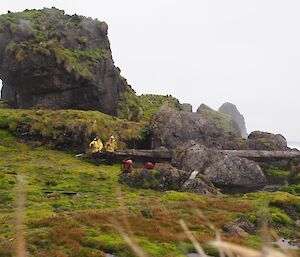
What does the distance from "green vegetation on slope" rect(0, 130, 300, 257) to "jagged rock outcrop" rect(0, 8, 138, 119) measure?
80.2ft

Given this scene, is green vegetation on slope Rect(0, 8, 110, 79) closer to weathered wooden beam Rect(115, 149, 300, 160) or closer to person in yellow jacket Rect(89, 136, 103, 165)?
person in yellow jacket Rect(89, 136, 103, 165)

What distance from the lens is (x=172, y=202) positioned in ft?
108

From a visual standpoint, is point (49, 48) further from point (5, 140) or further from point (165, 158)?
point (165, 158)

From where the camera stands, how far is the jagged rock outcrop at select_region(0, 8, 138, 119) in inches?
2736

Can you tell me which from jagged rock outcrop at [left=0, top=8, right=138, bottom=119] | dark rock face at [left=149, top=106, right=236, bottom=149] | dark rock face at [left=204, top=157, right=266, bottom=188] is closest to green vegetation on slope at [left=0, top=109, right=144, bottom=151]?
dark rock face at [left=149, top=106, right=236, bottom=149]

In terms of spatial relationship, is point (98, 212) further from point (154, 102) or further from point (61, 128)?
point (154, 102)

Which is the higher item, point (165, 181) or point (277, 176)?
point (277, 176)

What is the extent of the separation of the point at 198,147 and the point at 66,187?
2036 centimetres

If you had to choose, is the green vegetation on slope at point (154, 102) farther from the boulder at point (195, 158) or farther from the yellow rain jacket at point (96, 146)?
the boulder at point (195, 158)

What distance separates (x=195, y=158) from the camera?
50.0 meters

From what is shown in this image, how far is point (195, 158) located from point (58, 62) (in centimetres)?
→ 3145

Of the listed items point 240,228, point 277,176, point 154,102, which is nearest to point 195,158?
point 277,176

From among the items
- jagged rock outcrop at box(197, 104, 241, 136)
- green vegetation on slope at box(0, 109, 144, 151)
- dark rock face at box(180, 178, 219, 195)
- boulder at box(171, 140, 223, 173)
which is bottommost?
dark rock face at box(180, 178, 219, 195)

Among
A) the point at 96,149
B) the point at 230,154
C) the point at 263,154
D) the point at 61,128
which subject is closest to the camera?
the point at 96,149
